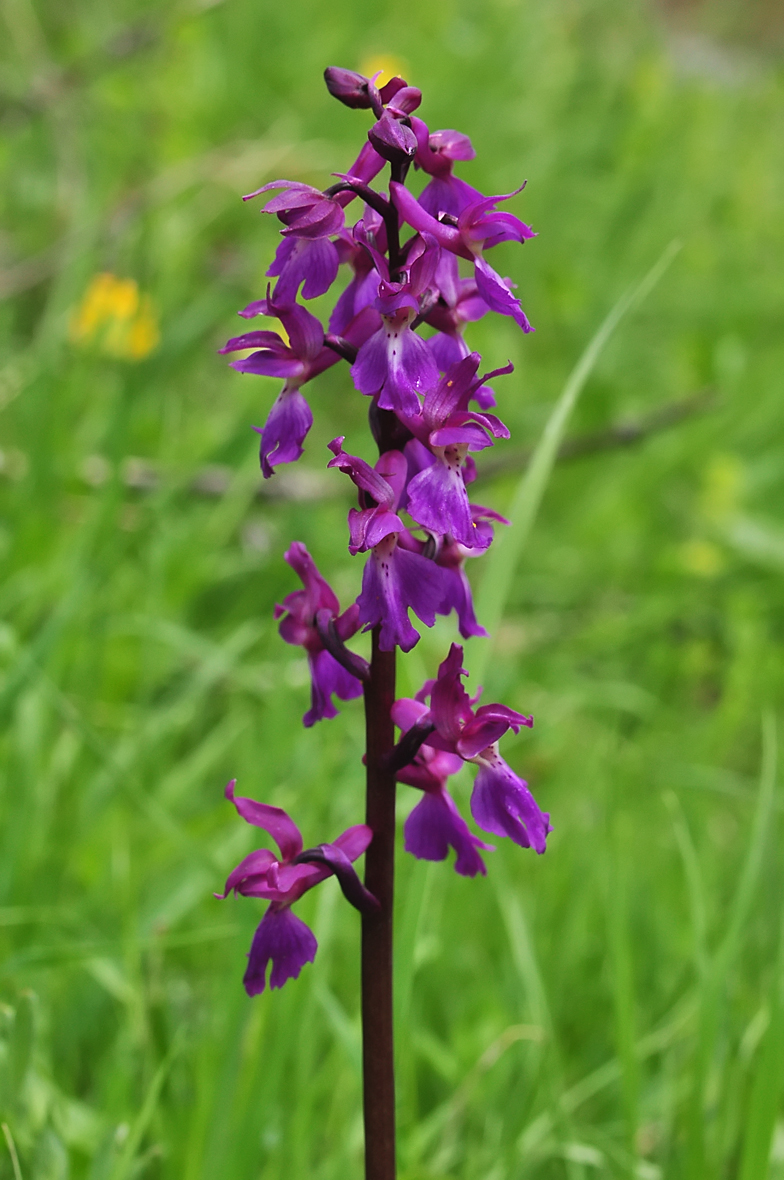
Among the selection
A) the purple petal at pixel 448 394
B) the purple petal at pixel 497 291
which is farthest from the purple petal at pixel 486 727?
the purple petal at pixel 497 291

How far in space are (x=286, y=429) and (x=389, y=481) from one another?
5.8 inches

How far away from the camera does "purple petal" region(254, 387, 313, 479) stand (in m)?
1.36

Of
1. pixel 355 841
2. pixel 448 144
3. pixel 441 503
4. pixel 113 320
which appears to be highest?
pixel 113 320

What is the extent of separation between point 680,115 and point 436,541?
8.74m

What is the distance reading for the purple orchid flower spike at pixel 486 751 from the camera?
131cm

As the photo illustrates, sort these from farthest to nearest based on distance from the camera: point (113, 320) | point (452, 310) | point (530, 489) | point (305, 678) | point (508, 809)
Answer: point (113, 320) → point (305, 678) → point (530, 489) → point (452, 310) → point (508, 809)

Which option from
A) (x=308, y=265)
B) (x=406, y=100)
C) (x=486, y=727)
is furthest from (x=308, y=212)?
(x=486, y=727)

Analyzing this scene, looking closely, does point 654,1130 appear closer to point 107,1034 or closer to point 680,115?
point 107,1034

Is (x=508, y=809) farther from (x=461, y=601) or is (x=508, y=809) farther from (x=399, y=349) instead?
(x=399, y=349)

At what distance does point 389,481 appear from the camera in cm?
133

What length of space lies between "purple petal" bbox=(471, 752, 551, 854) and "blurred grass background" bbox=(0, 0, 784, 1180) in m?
0.26

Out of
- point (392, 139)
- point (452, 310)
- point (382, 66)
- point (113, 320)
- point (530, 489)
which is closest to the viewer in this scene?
point (392, 139)

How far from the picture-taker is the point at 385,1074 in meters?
1.34

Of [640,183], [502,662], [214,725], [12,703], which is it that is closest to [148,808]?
[12,703]
